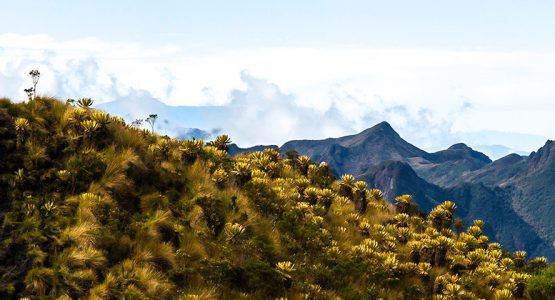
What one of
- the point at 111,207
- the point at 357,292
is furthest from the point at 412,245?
the point at 111,207

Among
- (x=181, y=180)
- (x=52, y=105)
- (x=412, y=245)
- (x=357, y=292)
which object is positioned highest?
(x=52, y=105)


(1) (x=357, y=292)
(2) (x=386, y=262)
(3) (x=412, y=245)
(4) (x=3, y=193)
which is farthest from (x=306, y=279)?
(4) (x=3, y=193)

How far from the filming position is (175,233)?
1451cm

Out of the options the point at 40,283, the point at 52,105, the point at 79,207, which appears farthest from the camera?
the point at 52,105

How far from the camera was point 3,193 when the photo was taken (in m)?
13.7

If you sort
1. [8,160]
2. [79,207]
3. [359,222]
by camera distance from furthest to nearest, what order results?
[359,222]
[8,160]
[79,207]

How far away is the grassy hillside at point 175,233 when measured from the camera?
11945 mm

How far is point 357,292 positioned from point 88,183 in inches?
360

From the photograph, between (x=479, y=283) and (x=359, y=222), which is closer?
(x=479, y=283)

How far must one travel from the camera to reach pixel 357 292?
15.1m

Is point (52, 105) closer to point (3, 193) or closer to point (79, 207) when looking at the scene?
point (3, 193)

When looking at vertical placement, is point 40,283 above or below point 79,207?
below

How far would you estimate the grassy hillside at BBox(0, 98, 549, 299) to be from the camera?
11945 mm

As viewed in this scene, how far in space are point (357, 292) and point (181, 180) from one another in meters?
7.44
